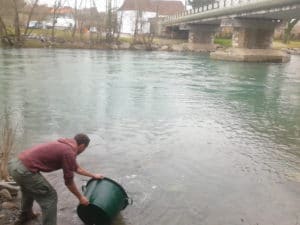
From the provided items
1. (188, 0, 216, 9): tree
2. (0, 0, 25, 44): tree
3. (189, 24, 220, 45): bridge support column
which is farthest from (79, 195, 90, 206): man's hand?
(188, 0, 216, 9): tree

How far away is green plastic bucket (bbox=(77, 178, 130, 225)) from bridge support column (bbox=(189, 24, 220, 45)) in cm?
6575

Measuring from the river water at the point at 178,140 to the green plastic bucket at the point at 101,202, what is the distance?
47cm

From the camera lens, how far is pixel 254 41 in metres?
47.1

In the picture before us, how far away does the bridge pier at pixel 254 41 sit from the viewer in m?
45.5

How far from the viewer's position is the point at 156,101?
18.1 meters

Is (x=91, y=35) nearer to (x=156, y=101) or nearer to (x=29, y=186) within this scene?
(x=156, y=101)

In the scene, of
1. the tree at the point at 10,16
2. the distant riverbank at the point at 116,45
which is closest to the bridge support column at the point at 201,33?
A: the distant riverbank at the point at 116,45

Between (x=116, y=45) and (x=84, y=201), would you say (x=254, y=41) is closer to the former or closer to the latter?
(x=116, y=45)

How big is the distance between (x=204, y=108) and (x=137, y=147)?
667cm

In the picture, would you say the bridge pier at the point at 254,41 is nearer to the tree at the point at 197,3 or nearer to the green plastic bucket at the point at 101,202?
the green plastic bucket at the point at 101,202

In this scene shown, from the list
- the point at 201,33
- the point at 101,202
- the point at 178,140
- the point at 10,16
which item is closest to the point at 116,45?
the point at 201,33

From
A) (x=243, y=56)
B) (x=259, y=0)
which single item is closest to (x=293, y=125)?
(x=259, y=0)

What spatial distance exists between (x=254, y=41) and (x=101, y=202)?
44040mm

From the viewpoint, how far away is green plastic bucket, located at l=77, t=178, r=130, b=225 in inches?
228
